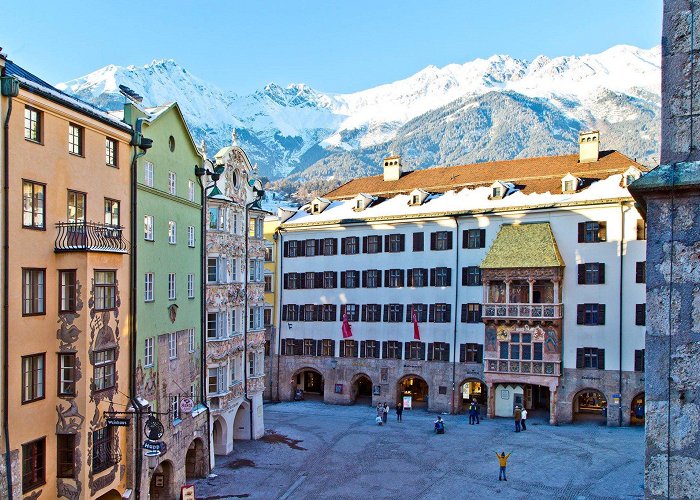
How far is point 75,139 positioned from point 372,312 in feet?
124

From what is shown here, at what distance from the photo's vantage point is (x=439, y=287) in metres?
56.5

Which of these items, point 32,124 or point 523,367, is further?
point 523,367

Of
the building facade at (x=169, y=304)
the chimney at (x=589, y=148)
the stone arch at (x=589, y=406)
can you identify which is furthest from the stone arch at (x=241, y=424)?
the chimney at (x=589, y=148)

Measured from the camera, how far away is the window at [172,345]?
33.1m

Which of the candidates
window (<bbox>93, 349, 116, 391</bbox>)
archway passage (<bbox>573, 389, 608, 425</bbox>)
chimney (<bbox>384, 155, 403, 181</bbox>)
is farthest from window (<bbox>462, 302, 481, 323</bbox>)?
window (<bbox>93, 349, 116, 391</bbox>)

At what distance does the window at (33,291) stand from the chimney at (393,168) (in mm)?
48927

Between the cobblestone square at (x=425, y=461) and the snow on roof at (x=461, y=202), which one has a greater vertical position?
the snow on roof at (x=461, y=202)

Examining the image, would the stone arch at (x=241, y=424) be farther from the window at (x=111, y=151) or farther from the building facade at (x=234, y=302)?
the window at (x=111, y=151)

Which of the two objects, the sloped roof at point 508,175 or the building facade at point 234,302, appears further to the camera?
the sloped roof at point 508,175

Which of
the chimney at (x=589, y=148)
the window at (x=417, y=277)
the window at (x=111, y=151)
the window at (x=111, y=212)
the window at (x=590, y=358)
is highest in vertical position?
the chimney at (x=589, y=148)

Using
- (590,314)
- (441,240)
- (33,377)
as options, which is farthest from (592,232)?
(33,377)

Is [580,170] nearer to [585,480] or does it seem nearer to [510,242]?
[510,242]

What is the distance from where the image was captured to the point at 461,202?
5784 centimetres

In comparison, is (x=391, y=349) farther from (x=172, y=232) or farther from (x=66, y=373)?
(x=66, y=373)
